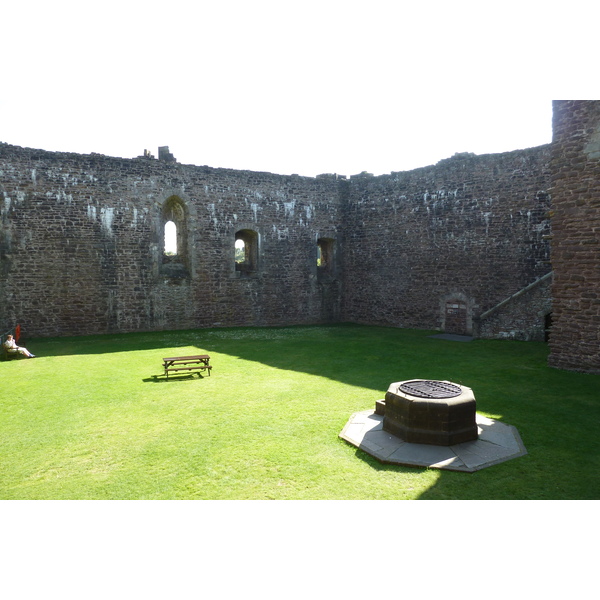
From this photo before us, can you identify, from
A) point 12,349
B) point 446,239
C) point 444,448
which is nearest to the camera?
point 444,448

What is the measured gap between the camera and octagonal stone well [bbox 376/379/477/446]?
4887 mm

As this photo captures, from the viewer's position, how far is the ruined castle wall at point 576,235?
8.07 metres

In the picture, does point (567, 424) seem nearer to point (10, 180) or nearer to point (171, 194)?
point (171, 194)

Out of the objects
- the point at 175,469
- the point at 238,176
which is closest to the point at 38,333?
the point at 238,176

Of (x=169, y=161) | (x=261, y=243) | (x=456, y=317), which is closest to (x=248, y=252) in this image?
(x=261, y=243)

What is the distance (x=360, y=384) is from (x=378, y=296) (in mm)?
9613

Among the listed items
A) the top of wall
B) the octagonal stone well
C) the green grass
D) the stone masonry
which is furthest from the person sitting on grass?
the octagonal stone well

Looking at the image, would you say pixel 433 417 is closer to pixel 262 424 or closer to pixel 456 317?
pixel 262 424

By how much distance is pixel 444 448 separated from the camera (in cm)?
484

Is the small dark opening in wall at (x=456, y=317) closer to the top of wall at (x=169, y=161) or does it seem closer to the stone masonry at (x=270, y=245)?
the stone masonry at (x=270, y=245)

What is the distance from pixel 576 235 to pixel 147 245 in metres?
12.2

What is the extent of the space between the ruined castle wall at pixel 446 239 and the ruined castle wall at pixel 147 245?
145 centimetres

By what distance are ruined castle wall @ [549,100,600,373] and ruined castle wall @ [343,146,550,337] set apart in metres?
3.23

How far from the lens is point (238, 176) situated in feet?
52.4
